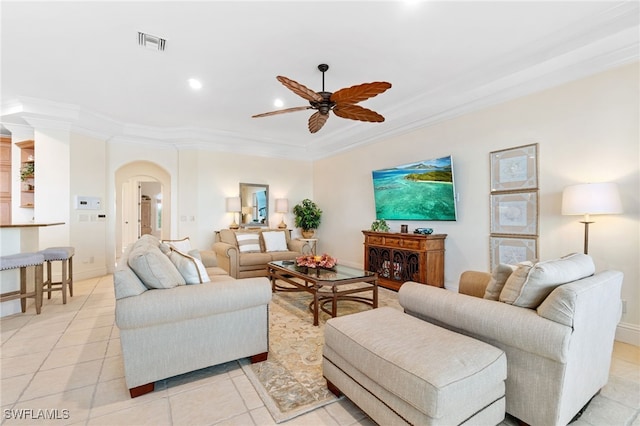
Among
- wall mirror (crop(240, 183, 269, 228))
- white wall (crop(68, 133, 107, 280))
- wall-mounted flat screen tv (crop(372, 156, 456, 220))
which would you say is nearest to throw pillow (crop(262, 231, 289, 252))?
wall mirror (crop(240, 183, 269, 228))

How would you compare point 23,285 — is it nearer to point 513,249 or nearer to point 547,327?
point 547,327

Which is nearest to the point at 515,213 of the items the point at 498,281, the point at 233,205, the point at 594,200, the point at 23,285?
the point at 594,200

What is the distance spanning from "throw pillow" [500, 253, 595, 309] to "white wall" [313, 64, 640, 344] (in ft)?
4.87

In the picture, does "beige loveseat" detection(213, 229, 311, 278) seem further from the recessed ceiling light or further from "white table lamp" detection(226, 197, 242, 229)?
the recessed ceiling light

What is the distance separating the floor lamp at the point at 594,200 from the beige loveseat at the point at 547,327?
3.11 feet

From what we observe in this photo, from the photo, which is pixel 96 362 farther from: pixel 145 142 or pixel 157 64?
pixel 145 142

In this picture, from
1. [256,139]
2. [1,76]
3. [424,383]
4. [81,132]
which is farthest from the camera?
[256,139]

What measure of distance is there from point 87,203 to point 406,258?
5523 mm

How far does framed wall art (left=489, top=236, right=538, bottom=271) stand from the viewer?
3361 millimetres

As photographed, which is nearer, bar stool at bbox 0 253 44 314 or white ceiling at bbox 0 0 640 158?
white ceiling at bbox 0 0 640 158

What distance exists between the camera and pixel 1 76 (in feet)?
12.3

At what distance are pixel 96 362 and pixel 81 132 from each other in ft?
14.5

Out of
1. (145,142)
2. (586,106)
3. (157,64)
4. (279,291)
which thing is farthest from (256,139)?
(586,106)

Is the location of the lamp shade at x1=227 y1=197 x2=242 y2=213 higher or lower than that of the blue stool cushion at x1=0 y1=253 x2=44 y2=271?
higher
